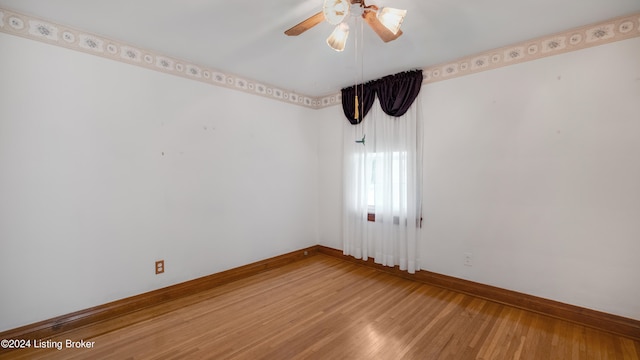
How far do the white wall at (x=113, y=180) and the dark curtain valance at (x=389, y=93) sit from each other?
129cm

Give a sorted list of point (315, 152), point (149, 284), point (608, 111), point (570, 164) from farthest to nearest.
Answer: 1. point (315, 152)
2. point (149, 284)
3. point (570, 164)
4. point (608, 111)

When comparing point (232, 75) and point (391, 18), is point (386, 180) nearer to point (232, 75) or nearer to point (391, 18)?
point (391, 18)

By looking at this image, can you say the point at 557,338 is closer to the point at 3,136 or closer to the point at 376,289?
the point at 376,289

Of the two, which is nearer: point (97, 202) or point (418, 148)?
point (97, 202)

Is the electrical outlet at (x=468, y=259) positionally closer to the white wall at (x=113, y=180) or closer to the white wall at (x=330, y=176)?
the white wall at (x=330, y=176)

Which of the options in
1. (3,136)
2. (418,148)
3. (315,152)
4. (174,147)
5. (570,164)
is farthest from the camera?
(315,152)

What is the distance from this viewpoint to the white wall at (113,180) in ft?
6.80

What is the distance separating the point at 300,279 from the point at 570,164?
119 inches

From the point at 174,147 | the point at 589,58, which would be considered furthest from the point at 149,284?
the point at 589,58

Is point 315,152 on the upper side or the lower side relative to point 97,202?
upper

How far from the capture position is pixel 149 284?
2672mm

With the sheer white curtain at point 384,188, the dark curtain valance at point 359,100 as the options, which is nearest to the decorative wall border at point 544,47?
the sheer white curtain at point 384,188

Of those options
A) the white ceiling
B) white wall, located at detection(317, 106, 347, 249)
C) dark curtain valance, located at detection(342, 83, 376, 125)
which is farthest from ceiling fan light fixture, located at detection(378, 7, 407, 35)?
white wall, located at detection(317, 106, 347, 249)

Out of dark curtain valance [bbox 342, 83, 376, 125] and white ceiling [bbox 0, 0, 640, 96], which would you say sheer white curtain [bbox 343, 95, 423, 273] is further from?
white ceiling [bbox 0, 0, 640, 96]
